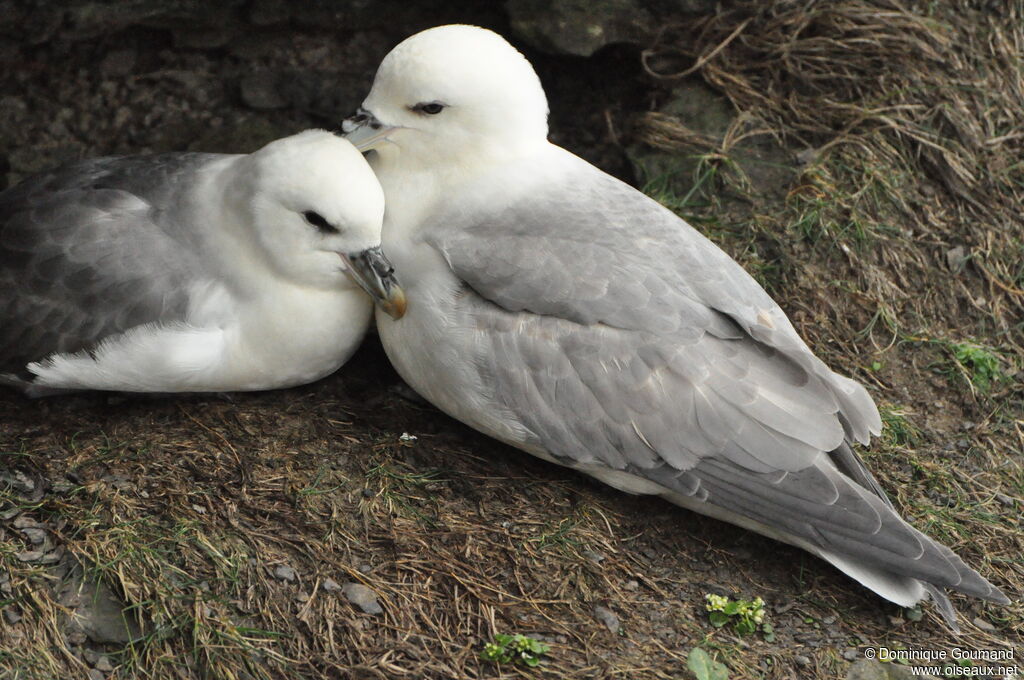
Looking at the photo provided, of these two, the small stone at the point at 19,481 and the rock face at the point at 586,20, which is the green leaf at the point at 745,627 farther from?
Result: the rock face at the point at 586,20

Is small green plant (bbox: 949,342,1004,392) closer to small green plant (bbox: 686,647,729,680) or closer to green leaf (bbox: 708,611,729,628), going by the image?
green leaf (bbox: 708,611,729,628)

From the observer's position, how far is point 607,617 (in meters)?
3.48

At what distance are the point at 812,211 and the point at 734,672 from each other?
7.09 ft

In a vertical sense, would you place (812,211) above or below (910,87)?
below

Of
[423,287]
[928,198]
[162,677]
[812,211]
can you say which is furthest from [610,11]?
[162,677]

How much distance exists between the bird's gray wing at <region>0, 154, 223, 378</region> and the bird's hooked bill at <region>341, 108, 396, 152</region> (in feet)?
2.13

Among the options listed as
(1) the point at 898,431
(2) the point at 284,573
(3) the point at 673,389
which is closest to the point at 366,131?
(3) the point at 673,389

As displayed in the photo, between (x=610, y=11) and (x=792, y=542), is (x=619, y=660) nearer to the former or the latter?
(x=792, y=542)

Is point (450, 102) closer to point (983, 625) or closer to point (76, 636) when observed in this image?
point (76, 636)

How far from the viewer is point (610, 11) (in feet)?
16.6

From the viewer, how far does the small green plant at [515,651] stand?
329 centimetres

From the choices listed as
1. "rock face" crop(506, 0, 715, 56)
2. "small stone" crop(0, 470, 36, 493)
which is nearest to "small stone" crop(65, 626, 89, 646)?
"small stone" crop(0, 470, 36, 493)

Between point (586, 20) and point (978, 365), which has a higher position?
point (586, 20)

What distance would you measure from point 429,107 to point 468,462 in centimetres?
119
